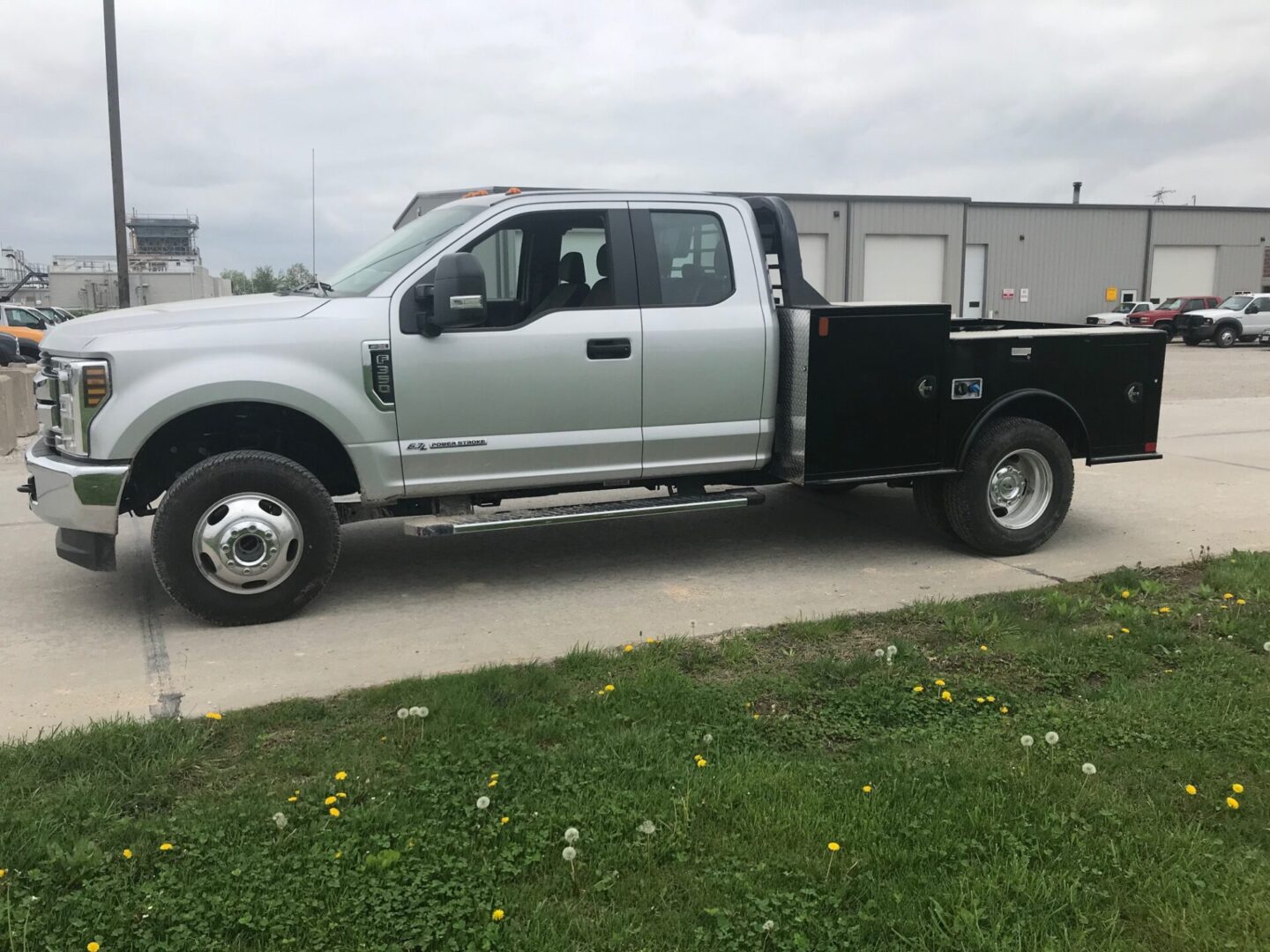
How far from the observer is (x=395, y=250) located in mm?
5719

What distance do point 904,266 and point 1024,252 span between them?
5.80 meters

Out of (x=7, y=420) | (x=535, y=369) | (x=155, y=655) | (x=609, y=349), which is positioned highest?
(x=609, y=349)

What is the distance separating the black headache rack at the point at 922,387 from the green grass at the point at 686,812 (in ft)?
5.66

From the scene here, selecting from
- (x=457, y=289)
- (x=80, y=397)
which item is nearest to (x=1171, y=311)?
(x=457, y=289)

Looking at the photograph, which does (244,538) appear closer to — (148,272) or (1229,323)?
(1229,323)

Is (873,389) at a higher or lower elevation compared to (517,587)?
higher

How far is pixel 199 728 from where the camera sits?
151 inches

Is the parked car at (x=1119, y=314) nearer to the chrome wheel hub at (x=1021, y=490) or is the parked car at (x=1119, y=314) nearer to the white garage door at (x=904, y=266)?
the white garage door at (x=904, y=266)

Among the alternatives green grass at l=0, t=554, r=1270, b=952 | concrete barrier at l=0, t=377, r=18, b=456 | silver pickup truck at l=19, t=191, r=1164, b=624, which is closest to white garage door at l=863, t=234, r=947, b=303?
concrete barrier at l=0, t=377, r=18, b=456

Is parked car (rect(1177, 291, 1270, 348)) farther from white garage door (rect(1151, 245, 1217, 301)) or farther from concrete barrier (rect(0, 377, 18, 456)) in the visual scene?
concrete barrier (rect(0, 377, 18, 456))

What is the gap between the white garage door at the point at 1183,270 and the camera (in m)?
44.6

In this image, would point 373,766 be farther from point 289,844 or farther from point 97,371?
point 97,371

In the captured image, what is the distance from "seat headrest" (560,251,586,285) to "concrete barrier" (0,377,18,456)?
308 inches

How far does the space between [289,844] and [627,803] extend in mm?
995
